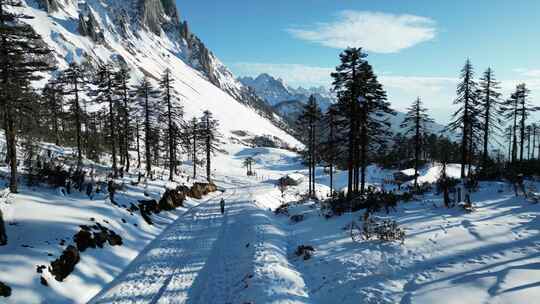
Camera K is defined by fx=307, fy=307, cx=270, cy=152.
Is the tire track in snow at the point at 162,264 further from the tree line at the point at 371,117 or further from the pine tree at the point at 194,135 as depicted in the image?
the pine tree at the point at 194,135

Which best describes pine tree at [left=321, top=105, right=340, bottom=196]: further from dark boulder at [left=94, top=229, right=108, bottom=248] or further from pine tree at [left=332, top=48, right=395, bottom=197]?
dark boulder at [left=94, top=229, right=108, bottom=248]

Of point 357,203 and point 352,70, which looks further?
point 352,70

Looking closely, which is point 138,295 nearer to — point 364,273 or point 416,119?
point 364,273

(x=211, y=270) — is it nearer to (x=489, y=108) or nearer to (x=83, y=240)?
(x=83, y=240)

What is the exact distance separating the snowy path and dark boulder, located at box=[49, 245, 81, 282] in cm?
133

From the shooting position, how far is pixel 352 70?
2130cm

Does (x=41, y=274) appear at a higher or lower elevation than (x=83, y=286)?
higher

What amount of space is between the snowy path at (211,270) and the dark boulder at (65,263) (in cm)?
133

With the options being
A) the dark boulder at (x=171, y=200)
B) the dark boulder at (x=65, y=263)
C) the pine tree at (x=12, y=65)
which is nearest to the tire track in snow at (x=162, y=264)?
the dark boulder at (x=65, y=263)

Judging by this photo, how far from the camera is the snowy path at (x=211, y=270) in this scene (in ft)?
28.7

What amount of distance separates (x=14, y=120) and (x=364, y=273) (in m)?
16.9

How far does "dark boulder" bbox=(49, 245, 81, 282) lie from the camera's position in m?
9.44

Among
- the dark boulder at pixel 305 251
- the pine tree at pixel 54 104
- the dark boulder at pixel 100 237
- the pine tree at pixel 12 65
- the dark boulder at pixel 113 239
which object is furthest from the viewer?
the pine tree at pixel 54 104

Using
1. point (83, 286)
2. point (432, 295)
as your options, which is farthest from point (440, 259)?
point (83, 286)
